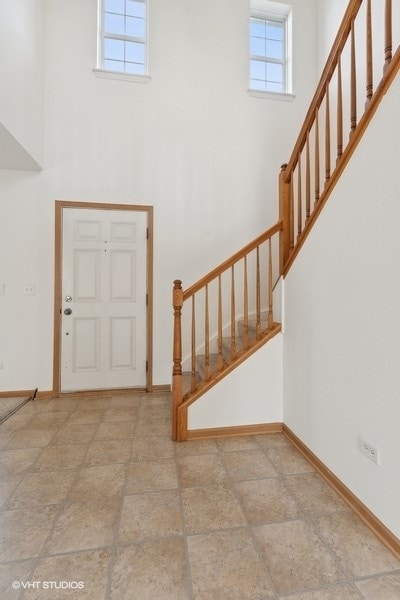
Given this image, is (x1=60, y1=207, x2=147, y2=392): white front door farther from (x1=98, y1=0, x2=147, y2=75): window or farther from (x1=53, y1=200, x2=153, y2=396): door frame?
(x1=98, y1=0, x2=147, y2=75): window

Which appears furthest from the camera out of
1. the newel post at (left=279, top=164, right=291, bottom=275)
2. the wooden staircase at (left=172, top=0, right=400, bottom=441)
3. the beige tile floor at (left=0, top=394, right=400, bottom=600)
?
the newel post at (left=279, top=164, right=291, bottom=275)

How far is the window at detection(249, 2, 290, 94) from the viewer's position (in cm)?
390

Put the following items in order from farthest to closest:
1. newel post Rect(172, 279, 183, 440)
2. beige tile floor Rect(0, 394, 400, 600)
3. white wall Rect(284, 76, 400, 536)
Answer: newel post Rect(172, 279, 183, 440) → white wall Rect(284, 76, 400, 536) → beige tile floor Rect(0, 394, 400, 600)

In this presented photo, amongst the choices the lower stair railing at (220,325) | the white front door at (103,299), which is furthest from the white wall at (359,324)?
the white front door at (103,299)

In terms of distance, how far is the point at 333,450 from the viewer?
1836mm

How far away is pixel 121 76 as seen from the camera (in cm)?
340

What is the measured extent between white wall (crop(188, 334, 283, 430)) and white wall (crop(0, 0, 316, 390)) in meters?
1.21

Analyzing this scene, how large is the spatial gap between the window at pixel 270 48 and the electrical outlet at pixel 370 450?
4097 mm

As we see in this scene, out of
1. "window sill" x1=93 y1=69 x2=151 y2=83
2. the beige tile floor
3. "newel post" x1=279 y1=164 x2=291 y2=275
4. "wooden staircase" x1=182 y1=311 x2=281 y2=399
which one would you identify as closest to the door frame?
"wooden staircase" x1=182 y1=311 x2=281 y2=399

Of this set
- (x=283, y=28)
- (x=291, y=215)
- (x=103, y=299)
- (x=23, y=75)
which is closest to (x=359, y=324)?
(x=291, y=215)

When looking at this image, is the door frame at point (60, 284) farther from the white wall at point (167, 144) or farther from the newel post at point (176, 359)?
the newel post at point (176, 359)

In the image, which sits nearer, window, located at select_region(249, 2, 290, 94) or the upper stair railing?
the upper stair railing

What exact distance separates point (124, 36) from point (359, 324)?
4.16 meters

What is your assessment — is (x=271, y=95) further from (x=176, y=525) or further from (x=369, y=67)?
(x=176, y=525)
